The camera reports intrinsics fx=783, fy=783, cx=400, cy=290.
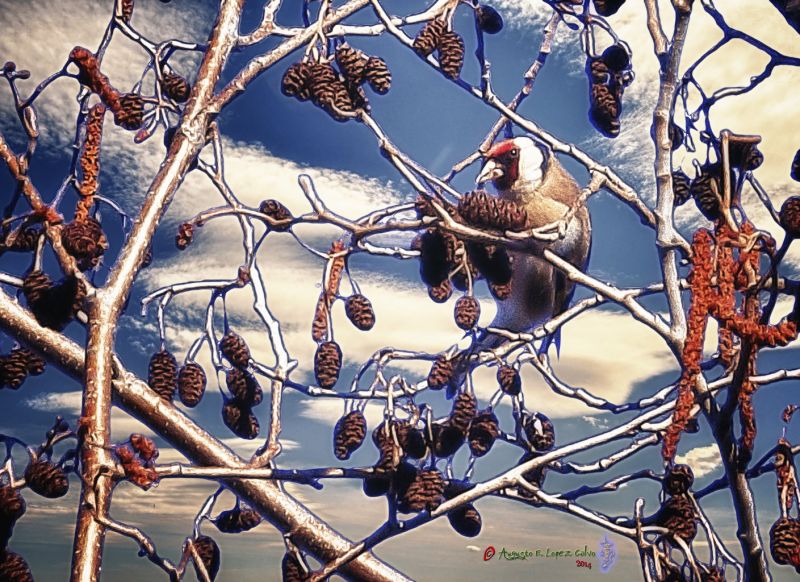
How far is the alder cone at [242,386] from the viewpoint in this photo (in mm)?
967

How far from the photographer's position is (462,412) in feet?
2.87

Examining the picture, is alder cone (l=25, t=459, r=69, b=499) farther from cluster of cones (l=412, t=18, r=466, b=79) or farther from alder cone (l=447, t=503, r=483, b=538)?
cluster of cones (l=412, t=18, r=466, b=79)

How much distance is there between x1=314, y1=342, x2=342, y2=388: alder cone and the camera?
3.10ft

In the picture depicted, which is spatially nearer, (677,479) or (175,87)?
(677,479)

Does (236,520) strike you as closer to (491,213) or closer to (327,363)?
(327,363)

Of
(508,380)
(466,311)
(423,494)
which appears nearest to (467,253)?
(466,311)

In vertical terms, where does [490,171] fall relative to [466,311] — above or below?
above

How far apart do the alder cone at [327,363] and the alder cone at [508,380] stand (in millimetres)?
204

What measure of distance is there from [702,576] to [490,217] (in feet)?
1.57

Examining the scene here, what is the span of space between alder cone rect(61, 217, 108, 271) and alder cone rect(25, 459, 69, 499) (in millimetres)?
223

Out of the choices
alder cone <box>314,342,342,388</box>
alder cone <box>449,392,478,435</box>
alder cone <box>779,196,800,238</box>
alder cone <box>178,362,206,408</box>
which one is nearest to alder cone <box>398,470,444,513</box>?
alder cone <box>449,392,478,435</box>

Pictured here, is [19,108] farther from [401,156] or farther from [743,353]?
[743,353]

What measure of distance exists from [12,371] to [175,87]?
41cm

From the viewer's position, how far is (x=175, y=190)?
0.89 m
